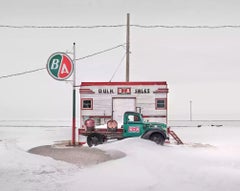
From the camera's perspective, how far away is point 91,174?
10.6 meters

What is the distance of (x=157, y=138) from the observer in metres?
22.7

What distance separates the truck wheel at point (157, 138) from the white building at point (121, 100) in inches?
151

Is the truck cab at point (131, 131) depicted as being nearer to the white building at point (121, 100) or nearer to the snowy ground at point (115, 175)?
the white building at point (121, 100)

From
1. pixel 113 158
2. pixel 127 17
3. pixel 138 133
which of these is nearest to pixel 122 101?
pixel 138 133

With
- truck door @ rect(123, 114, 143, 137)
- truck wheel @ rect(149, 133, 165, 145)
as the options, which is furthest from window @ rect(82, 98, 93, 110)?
truck wheel @ rect(149, 133, 165, 145)

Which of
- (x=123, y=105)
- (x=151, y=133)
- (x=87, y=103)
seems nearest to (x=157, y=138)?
(x=151, y=133)

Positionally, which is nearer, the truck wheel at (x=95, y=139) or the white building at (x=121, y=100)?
the truck wheel at (x=95, y=139)

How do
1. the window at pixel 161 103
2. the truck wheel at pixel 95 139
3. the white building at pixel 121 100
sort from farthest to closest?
the white building at pixel 121 100 < the window at pixel 161 103 < the truck wheel at pixel 95 139

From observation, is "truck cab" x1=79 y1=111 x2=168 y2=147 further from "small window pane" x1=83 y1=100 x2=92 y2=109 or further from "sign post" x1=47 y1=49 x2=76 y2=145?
"sign post" x1=47 y1=49 x2=76 y2=145

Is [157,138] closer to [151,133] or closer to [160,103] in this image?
[151,133]

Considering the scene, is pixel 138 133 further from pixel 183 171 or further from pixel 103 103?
pixel 183 171

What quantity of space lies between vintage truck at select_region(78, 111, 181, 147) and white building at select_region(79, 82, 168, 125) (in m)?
2.56

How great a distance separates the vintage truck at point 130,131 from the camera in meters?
22.7

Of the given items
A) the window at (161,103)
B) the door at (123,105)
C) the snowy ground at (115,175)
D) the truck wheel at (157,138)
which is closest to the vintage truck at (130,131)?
the truck wheel at (157,138)
